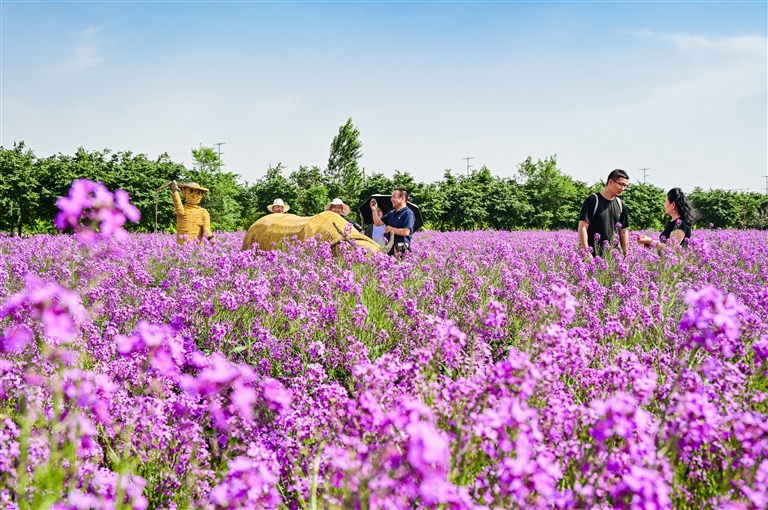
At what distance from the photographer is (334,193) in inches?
1077

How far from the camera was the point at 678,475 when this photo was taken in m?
1.82

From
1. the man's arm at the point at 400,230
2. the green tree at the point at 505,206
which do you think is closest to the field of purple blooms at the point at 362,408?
the man's arm at the point at 400,230

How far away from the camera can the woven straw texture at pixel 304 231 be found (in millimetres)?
7094

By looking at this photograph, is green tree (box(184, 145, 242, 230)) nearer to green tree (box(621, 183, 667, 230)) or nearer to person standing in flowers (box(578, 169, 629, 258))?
person standing in flowers (box(578, 169, 629, 258))

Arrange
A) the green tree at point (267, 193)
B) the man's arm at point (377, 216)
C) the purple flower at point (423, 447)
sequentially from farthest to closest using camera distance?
the green tree at point (267, 193) → the man's arm at point (377, 216) → the purple flower at point (423, 447)

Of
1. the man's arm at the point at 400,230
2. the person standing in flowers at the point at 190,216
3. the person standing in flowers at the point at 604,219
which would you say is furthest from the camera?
the person standing in flowers at the point at 190,216

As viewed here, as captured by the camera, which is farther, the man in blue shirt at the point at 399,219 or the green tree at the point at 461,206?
the green tree at the point at 461,206

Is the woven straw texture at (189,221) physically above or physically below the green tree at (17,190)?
below

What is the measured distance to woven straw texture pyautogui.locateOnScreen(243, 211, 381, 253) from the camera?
709cm

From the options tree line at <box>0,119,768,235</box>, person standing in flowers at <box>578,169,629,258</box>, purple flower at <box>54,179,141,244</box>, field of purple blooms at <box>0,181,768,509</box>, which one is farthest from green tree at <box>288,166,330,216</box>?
purple flower at <box>54,179,141,244</box>

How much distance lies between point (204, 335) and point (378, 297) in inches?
54.9

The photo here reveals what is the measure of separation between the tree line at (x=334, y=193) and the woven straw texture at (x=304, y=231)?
4852 mm

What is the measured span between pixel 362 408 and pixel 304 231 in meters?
5.85

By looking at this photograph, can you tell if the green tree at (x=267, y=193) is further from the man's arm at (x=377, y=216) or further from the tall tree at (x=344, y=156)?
the man's arm at (x=377, y=216)
